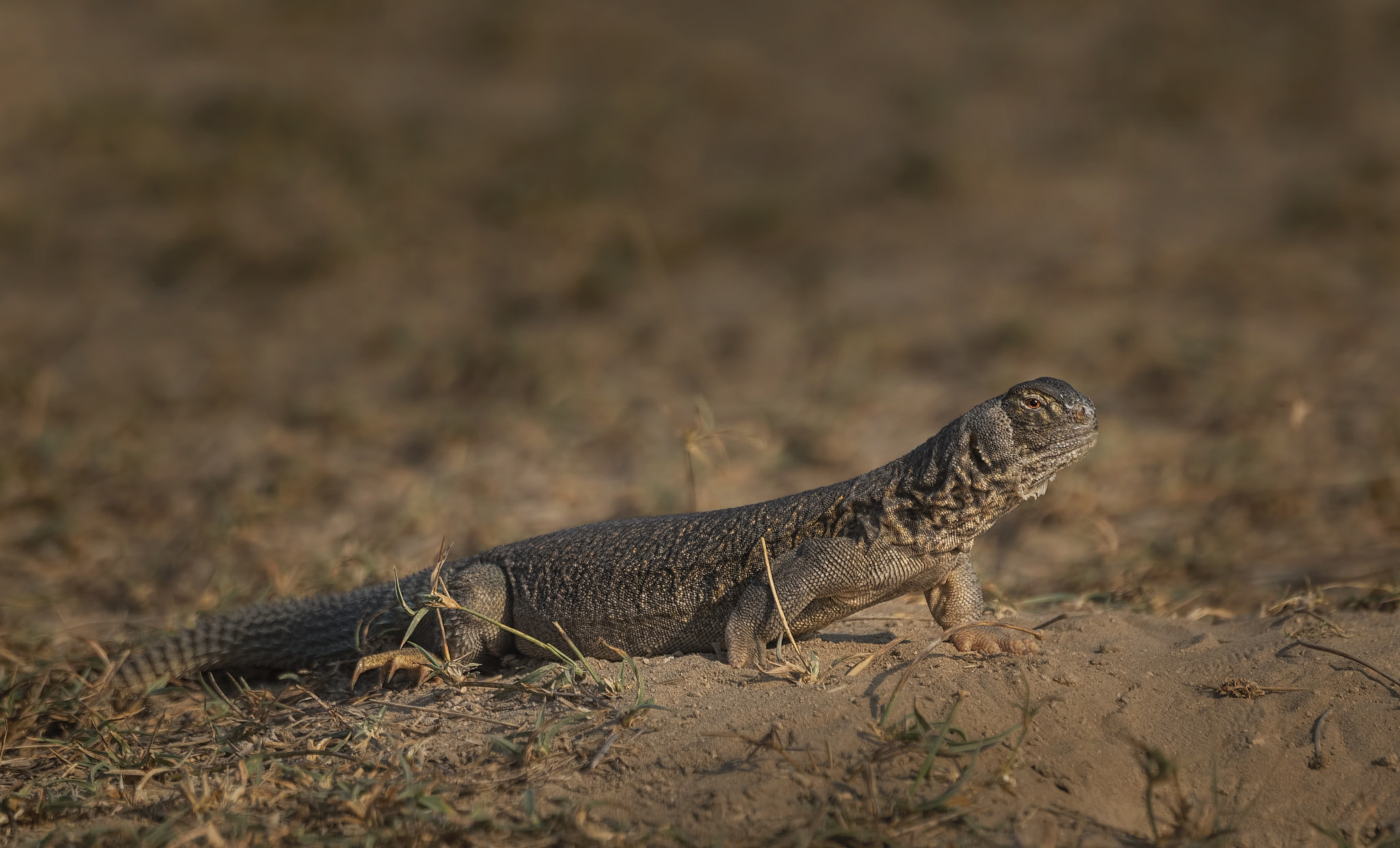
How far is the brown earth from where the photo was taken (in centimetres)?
380

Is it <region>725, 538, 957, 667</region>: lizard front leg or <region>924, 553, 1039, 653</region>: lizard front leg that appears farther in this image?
<region>924, 553, 1039, 653</region>: lizard front leg

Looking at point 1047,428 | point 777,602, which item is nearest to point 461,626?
point 777,602

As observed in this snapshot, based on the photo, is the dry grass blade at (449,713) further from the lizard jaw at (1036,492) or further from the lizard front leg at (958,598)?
the lizard jaw at (1036,492)

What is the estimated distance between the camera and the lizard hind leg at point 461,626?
15.3ft

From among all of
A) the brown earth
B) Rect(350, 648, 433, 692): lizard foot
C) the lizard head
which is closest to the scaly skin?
the lizard head

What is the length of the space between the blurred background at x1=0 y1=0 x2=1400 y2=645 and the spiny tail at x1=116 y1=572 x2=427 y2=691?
95cm

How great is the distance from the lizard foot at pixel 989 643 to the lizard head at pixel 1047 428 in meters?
0.60

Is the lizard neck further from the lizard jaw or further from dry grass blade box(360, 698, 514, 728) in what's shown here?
dry grass blade box(360, 698, 514, 728)

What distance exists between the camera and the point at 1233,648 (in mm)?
4434

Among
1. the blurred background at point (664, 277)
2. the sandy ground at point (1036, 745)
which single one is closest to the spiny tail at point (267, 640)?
the sandy ground at point (1036, 745)

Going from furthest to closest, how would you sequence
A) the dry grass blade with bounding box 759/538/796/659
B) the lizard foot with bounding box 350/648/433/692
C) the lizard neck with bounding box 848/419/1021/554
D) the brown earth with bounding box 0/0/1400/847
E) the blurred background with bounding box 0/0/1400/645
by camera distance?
the blurred background with bounding box 0/0/1400/645 < the lizard foot with bounding box 350/648/433/692 < the lizard neck with bounding box 848/419/1021/554 < the dry grass blade with bounding box 759/538/796/659 < the brown earth with bounding box 0/0/1400/847

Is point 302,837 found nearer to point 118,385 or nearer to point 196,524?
point 196,524

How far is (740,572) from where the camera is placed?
14.8 feet

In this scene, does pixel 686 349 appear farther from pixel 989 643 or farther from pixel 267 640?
pixel 989 643
